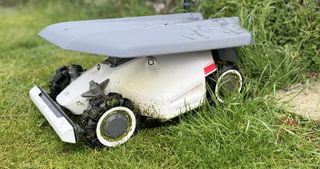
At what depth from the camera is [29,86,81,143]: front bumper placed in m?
1.94

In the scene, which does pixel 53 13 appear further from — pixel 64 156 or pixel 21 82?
pixel 64 156

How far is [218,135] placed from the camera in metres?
2.01

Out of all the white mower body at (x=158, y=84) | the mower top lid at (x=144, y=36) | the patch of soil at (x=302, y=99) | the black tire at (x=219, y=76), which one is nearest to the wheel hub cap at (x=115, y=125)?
the white mower body at (x=158, y=84)

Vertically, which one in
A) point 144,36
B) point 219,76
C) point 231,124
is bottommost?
point 231,124

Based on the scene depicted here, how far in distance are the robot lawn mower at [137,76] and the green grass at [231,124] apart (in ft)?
0.36

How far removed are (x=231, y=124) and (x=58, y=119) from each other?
81cm

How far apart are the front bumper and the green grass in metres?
0.13

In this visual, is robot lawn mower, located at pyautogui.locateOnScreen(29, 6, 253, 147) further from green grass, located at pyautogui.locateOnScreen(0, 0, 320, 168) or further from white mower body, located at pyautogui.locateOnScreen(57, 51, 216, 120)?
green grass, located at pyautogui.locateOnScreen(0, 0, 320, 168)

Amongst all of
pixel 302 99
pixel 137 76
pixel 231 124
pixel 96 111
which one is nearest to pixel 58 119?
pixel 96 111

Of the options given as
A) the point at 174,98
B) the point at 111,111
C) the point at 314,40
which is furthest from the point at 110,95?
the point at 314,40

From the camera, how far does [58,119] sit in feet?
6.61

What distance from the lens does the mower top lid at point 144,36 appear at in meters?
1.90

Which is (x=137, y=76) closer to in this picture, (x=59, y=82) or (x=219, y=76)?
(x=219, y=76)

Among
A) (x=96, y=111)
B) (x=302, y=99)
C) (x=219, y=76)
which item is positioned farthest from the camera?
(x=302, y=99)
